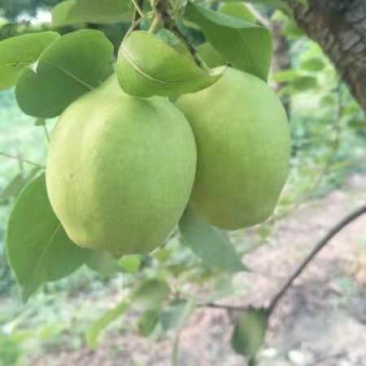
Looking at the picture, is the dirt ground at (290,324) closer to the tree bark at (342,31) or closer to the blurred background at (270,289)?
the blurred background at (270,289)

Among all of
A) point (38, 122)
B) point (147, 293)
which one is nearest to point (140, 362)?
point (147, 293)

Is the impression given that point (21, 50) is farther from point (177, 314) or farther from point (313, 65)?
point (313, 65)

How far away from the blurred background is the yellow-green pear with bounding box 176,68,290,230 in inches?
30.3

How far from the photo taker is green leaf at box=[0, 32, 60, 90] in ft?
1.44

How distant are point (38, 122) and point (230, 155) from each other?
224 mm

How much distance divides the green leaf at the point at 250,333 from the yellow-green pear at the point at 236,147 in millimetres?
570

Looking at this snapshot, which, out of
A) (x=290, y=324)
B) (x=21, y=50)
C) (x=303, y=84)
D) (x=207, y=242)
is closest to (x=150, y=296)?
(x=207, y=242)

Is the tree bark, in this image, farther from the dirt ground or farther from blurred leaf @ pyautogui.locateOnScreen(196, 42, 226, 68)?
the dirt ground

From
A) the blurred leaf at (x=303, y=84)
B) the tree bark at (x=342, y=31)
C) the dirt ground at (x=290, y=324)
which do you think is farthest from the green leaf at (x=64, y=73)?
the dirt ground at (x=290, y=324)

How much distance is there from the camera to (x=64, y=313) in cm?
203

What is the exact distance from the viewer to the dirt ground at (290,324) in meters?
1.96

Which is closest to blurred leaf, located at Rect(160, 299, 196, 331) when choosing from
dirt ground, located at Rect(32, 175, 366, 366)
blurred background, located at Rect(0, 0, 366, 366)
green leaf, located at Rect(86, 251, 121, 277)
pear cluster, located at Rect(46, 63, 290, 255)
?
blurred background, located at Rect(0, 0, 366, 366)

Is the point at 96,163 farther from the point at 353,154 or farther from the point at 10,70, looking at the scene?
the point at 353,154

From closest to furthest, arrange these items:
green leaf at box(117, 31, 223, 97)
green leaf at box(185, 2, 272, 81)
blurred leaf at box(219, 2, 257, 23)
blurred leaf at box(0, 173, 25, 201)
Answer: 1. green leaf at box(117, 31, 223, 97)
2. green leaf at box(185, 2, 272, 81)
3. blurred leaf at box(219, 2, 257, 23)
4. blurred leaf at box(0, 173, 25, 201)
